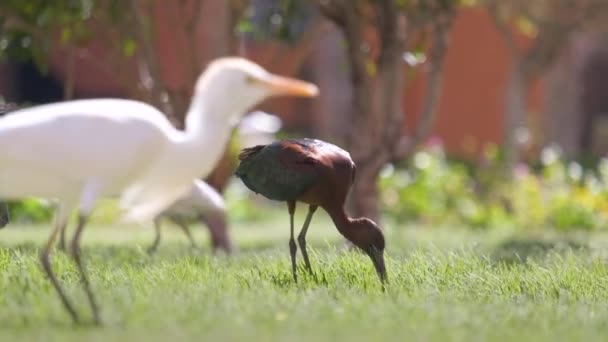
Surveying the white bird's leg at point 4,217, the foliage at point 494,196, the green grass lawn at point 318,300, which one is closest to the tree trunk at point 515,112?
the foliage at point 494,196

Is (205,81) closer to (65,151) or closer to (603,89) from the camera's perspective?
(65,151)

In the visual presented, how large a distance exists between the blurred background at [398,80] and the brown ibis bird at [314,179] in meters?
3.38

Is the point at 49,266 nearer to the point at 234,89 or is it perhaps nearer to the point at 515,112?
the point at 234,89

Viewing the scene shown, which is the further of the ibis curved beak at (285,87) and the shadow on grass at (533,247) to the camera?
the shadow on grass at (533,247)

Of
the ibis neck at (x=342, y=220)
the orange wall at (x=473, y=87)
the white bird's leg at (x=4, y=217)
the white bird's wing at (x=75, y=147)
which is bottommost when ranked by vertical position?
the orange wall at (x=473, y=87)

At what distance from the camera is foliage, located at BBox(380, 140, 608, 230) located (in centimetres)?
1521

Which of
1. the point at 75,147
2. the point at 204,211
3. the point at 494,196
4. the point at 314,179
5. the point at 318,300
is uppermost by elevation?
the point at 75,147

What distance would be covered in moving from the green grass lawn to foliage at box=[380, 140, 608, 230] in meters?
6.37

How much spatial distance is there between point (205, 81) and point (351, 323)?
134cm

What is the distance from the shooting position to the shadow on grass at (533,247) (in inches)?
381

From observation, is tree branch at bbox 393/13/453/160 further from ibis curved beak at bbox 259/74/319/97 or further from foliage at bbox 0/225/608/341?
ibis curved beak at bbox 259/74/319/97

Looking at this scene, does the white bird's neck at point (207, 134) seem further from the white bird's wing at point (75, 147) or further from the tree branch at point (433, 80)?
the tree branch at point (433, 80)

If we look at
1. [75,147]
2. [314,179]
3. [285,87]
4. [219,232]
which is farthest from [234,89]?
[219,232]

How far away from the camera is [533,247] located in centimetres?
1119
